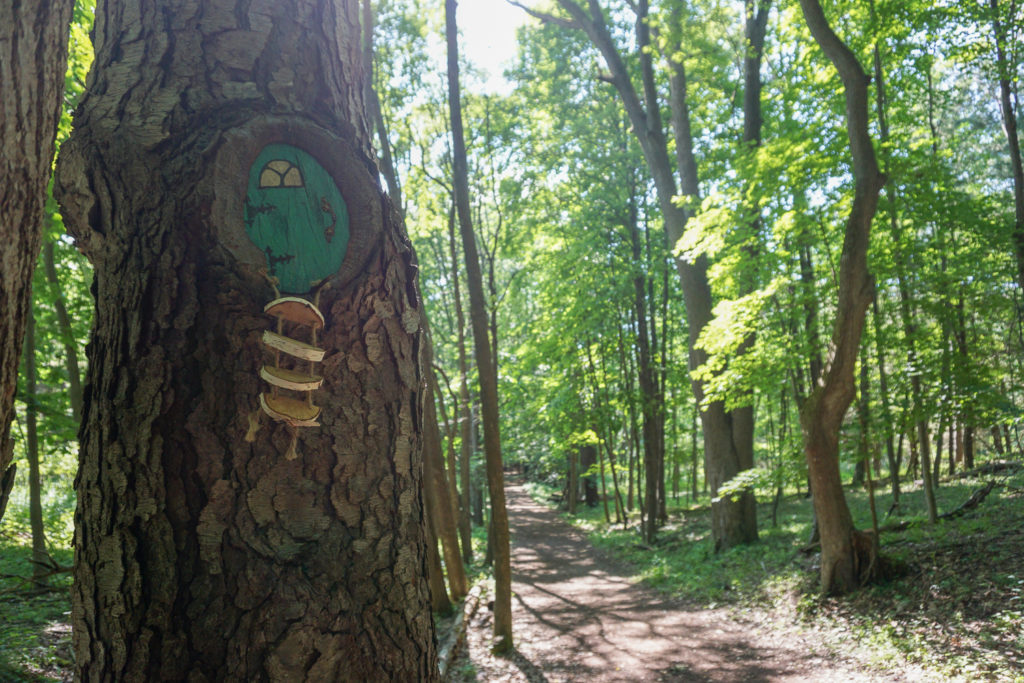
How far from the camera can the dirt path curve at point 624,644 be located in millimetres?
6395

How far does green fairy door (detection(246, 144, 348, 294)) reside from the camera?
1.43 metres

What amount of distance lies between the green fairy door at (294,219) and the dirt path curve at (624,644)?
605 centimetres

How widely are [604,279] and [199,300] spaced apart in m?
14.8

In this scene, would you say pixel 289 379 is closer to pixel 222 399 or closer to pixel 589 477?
pixel 222 399

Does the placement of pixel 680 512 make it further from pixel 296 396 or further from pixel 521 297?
pixel 296 396

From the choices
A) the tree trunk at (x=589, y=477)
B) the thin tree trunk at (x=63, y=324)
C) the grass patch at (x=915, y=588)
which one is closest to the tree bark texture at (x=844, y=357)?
the grass patch at (x=915, y=588)

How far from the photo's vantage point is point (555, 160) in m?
15.9

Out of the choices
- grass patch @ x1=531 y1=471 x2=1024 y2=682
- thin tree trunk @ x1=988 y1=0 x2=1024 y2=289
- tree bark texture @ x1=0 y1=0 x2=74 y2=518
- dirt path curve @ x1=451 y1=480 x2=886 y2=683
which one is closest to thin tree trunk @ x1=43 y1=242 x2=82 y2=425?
dirt path curve @ x1=451 y1=480 x2=886 y2=683

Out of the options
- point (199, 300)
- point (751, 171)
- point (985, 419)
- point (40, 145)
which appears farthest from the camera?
point (751, 171)

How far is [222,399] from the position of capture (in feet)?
4.42

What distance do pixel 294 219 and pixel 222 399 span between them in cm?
43

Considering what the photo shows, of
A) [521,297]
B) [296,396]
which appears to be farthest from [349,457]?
[521,297]

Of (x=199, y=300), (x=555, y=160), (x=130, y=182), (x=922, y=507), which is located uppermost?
(x=555, y=160)

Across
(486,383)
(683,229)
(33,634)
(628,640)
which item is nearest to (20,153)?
(33,634)
